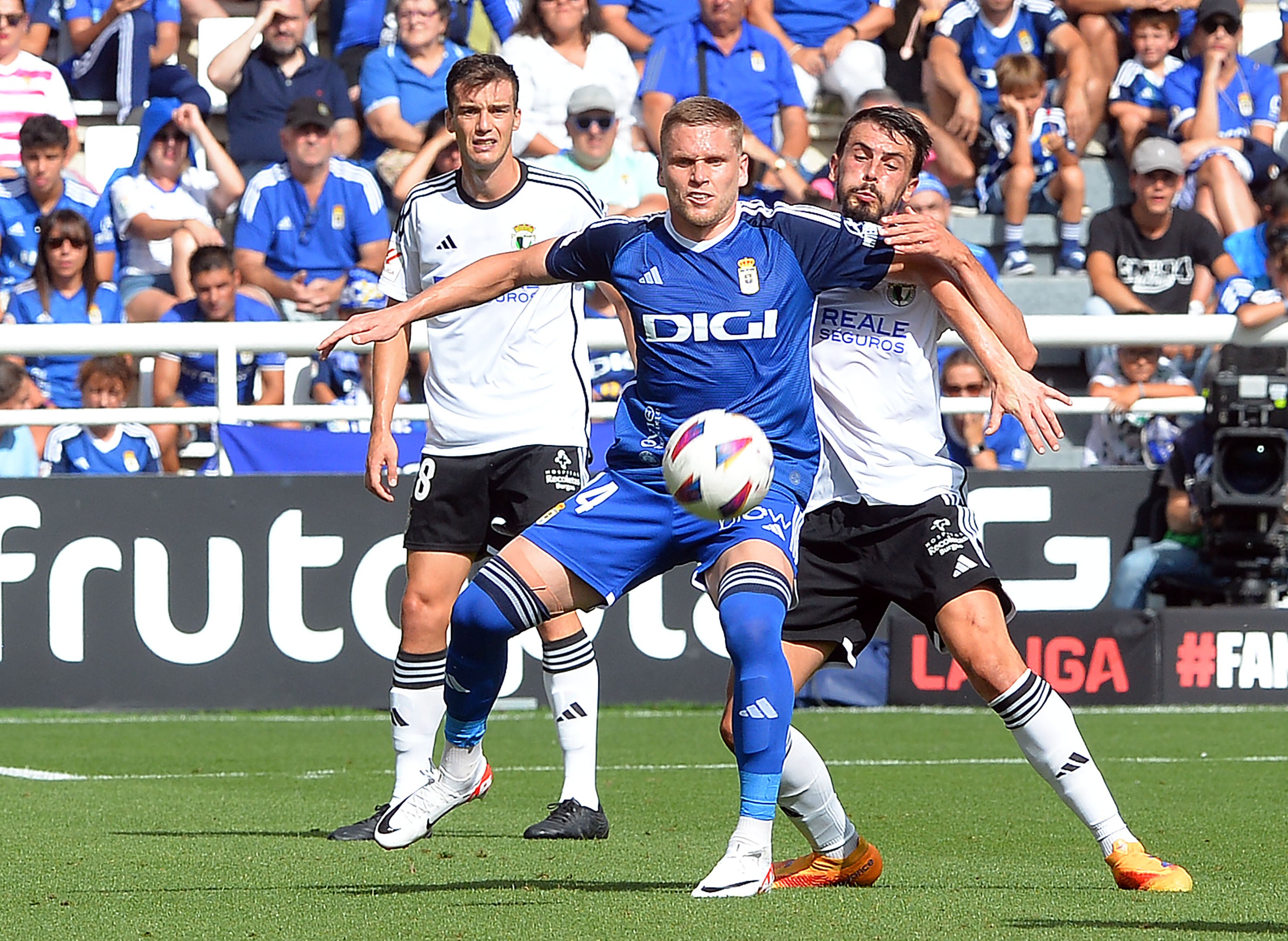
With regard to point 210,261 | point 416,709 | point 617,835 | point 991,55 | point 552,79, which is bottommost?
point 617,835

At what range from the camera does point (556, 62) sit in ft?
42.3

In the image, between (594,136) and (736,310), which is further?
(594,136)

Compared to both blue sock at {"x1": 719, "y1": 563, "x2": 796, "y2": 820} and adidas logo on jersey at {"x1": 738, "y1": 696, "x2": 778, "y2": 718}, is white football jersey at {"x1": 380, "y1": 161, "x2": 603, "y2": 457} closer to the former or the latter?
blue sock at {"x1": 719, "y1": 563, "x2": 796, "y2": 820}

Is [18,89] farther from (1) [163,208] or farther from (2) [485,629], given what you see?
(2) [485,629]

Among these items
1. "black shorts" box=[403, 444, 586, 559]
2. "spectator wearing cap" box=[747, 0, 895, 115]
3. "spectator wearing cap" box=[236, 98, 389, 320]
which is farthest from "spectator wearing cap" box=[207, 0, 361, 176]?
"black shorts" box=[403, 444, 586, 559]

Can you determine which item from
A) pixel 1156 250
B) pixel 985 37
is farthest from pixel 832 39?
pixel 1156 250

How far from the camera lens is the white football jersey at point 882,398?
5324mm

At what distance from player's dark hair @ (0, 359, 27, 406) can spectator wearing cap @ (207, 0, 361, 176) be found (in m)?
2.89

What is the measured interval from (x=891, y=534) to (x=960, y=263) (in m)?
0.75

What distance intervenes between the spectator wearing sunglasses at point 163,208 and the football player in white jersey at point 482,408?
5846 mm

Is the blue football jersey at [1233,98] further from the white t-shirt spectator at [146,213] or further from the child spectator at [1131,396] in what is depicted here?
the white t-shirt spectator at [146,213]

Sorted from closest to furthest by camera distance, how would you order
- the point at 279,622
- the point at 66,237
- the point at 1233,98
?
the point at 279,622 < the point at 66,237 < the point at 1233,98

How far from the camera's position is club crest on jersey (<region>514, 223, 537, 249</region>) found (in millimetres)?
6484

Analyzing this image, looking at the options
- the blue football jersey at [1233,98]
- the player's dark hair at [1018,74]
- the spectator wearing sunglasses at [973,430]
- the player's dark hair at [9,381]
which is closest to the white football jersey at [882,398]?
the spectator wearing sunglasses at [973,430]
